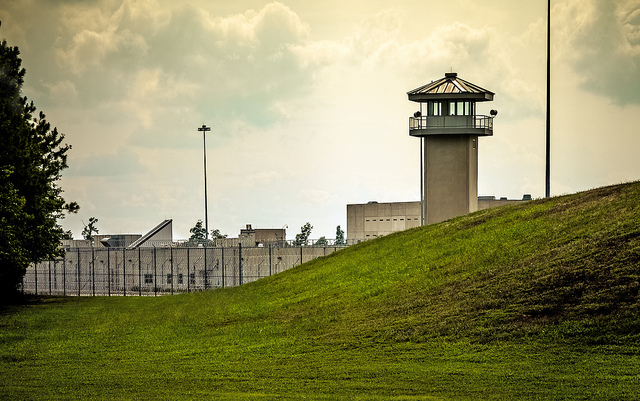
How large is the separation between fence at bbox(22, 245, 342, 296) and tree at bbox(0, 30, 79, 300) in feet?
40.1

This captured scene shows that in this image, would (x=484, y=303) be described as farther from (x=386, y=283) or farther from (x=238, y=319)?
(x=238, y=319)

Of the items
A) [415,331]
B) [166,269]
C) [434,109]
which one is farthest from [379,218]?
[415,331]

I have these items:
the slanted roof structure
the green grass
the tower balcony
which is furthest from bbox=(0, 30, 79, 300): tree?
the slanted roof structure

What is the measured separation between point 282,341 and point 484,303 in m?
5.61

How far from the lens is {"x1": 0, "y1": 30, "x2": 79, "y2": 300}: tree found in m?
47.9

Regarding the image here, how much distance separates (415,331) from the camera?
26.2 metres

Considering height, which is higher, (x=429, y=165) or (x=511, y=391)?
(x=429, y=165)

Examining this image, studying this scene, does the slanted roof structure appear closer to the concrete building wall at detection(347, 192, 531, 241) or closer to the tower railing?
the concrete building wall at detection(347, 192, 531, 241)

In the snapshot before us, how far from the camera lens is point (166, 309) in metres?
43.3

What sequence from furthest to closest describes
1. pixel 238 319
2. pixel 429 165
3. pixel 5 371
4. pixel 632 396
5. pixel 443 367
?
1. pixel 429 165
2. pixel 238 319
3. pixel 5 371
4. pixel 443 367
5. pixel 632 396

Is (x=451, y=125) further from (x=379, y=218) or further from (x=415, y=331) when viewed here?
(x=379, y=218)

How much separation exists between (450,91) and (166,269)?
2984 cm

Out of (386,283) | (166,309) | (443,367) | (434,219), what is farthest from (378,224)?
(443,367)

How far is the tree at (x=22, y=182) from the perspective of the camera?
47875 mm
